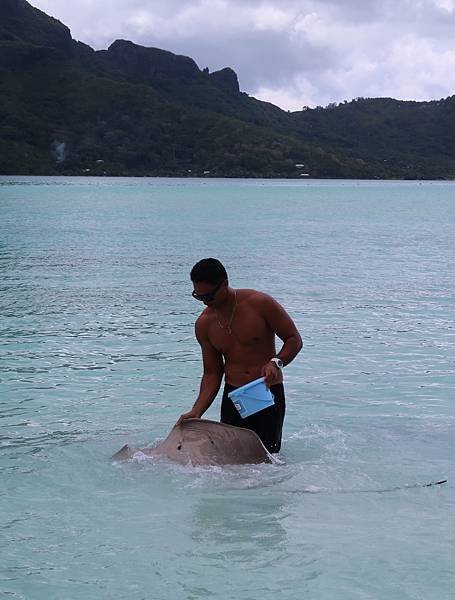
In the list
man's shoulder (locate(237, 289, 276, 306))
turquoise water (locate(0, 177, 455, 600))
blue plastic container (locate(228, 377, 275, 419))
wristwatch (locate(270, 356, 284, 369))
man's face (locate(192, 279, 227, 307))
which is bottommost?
turquoise water (locate(0, 177, 455, 600))

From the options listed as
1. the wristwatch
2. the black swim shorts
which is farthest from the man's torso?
the wristwatch

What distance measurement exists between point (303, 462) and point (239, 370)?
4.15 feet

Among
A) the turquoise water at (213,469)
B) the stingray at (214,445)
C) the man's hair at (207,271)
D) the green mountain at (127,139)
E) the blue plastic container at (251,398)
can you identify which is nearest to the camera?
the turquoise water at (213,469)

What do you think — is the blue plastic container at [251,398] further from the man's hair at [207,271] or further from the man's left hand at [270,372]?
the man's hair at [207,271]

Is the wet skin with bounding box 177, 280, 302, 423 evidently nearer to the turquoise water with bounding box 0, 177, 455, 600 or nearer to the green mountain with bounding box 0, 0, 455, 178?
the turquoise water with bounding box 0, 177, 455, 600

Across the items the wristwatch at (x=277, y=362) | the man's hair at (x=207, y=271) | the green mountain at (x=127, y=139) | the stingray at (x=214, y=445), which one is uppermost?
the green mountain at (x=127, y=139)

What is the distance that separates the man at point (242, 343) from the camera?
220 inches

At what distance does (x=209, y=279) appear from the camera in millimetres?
5430

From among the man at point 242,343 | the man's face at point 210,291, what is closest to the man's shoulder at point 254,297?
the man at point 242,343

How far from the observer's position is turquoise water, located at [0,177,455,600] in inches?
190

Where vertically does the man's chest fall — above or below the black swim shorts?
above

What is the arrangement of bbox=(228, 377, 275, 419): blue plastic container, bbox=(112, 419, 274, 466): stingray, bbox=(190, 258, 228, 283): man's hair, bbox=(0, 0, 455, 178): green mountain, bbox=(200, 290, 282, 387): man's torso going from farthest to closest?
bbox=(0, 0, 455, 178): green mountain → bbox=(112, 419, 274, 466): stingray → bbox=(200, 290, 282, 387): man's torso → bbox=(228, 377, 275, 419): blue plastic container → bbox=(190, 258, 228, 283): man's hair

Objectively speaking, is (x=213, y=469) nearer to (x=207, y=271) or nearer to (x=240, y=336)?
(x=240, y=336)

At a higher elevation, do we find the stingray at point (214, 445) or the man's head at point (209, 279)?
the man's head at point (209, 279)
